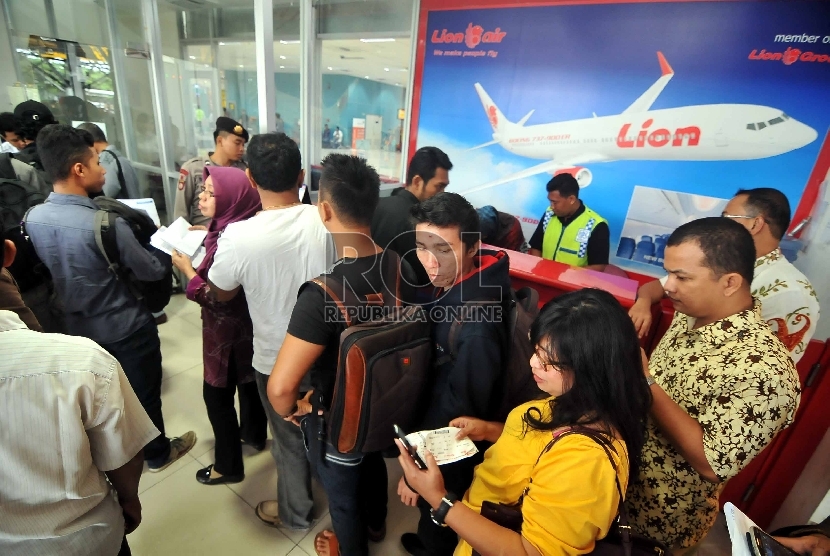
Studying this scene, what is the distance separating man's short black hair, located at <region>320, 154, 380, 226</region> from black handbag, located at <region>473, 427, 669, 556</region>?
0.89m

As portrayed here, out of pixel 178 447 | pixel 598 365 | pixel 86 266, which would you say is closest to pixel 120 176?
pixel 86 266

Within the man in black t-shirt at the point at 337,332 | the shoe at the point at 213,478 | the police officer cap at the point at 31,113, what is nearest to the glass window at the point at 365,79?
the police officer cap at the point at 31,113

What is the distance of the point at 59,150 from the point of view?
155 cm

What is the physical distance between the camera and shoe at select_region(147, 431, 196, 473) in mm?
2120

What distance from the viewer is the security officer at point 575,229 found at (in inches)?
111

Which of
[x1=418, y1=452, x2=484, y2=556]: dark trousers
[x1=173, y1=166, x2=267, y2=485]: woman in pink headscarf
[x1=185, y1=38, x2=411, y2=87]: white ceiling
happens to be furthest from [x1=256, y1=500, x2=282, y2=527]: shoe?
[x1=185, y1=38, x2=411, y2=87]: white ceiling

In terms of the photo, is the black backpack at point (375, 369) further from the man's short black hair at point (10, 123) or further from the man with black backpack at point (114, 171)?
the man's short black hair at point (10, 123)

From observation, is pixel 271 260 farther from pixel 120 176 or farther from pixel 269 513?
pixel 120 176

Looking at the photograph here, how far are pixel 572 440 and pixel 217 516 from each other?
6.17ft

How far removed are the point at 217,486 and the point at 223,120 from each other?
2.51 metres

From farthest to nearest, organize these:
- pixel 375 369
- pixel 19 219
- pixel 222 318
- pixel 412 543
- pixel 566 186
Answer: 1. pixel 566 186
2. pixel 19 219
3. pixel 412 543
4. pixel 222 318
5. pixel 375 369

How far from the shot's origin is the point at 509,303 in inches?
49.5

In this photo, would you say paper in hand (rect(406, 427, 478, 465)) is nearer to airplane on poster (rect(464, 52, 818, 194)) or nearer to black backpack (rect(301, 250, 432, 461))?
black backpack (rect(301, 250, 432, 461))

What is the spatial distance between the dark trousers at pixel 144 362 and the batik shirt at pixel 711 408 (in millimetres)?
2088
